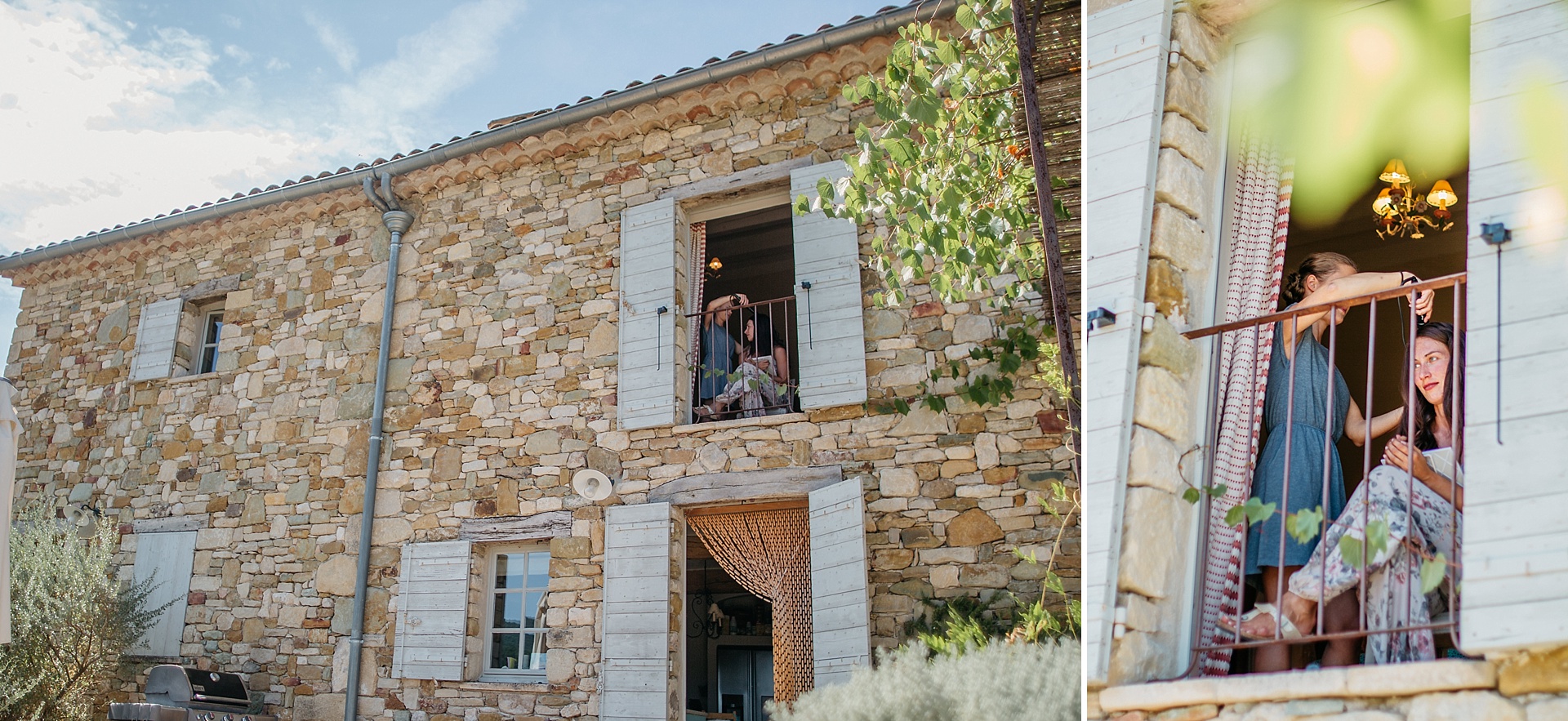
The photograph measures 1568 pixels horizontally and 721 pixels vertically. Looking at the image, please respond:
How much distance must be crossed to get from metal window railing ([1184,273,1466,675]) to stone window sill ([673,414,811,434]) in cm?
331

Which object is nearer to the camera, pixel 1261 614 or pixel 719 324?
pixel 1261 614

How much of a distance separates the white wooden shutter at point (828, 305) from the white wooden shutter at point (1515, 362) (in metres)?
3.82

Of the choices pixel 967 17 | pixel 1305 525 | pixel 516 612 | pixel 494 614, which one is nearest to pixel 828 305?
pixel 967 17

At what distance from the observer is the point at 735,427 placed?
6172 millimetres

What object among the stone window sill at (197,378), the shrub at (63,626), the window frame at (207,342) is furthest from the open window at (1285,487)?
the window frame at (207,342)

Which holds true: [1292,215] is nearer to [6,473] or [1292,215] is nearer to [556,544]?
[556,544]

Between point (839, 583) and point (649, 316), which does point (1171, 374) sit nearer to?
point (839, 583)

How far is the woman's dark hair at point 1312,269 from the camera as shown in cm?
310

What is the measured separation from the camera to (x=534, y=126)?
22.8ft

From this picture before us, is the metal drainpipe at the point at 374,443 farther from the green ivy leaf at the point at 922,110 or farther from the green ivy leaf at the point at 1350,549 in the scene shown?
the green ivy leaf at the point at 1350,549

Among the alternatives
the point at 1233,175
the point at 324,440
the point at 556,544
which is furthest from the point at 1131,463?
the point at 324,440

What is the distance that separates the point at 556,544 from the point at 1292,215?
448 cm

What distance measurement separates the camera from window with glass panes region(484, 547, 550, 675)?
21.7 ft

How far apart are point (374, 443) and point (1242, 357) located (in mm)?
5924
